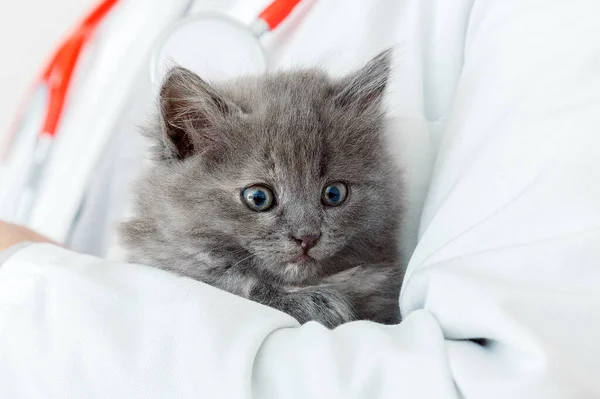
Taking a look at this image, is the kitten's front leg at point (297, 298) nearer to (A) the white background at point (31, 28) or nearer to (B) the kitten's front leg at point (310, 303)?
(B) the kitten's front leg at point (310, 303)

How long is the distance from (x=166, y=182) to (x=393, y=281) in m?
0.47

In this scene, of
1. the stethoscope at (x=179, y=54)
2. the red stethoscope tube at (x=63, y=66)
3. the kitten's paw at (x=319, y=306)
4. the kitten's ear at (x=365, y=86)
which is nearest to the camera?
the kitten's paw at (x=319, y=306)

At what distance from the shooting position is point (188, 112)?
125cm

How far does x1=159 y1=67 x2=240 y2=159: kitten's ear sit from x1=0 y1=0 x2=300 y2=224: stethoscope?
0.11 meters

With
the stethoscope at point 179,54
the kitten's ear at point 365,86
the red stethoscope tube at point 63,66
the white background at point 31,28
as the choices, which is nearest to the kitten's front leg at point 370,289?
the kitten's ear at point 365,86

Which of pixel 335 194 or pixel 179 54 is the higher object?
pixel 179 54

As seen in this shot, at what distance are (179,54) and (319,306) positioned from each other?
742mm

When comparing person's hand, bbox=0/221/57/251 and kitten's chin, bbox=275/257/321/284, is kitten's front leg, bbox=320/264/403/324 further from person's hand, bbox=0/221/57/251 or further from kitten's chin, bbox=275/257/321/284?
person's hand, bbox=0/221/57/251

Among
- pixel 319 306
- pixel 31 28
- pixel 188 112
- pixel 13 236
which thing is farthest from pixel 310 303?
pixel 31 28

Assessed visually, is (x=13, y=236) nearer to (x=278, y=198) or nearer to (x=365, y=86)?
(x=278, y=198)

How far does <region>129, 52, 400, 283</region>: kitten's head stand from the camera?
1175mm

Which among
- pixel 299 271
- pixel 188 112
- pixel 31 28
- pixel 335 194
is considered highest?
pixel 188 112

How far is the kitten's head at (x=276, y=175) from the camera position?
1.17 m

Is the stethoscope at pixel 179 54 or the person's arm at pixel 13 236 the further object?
the stethoscope at pixel 179 54
